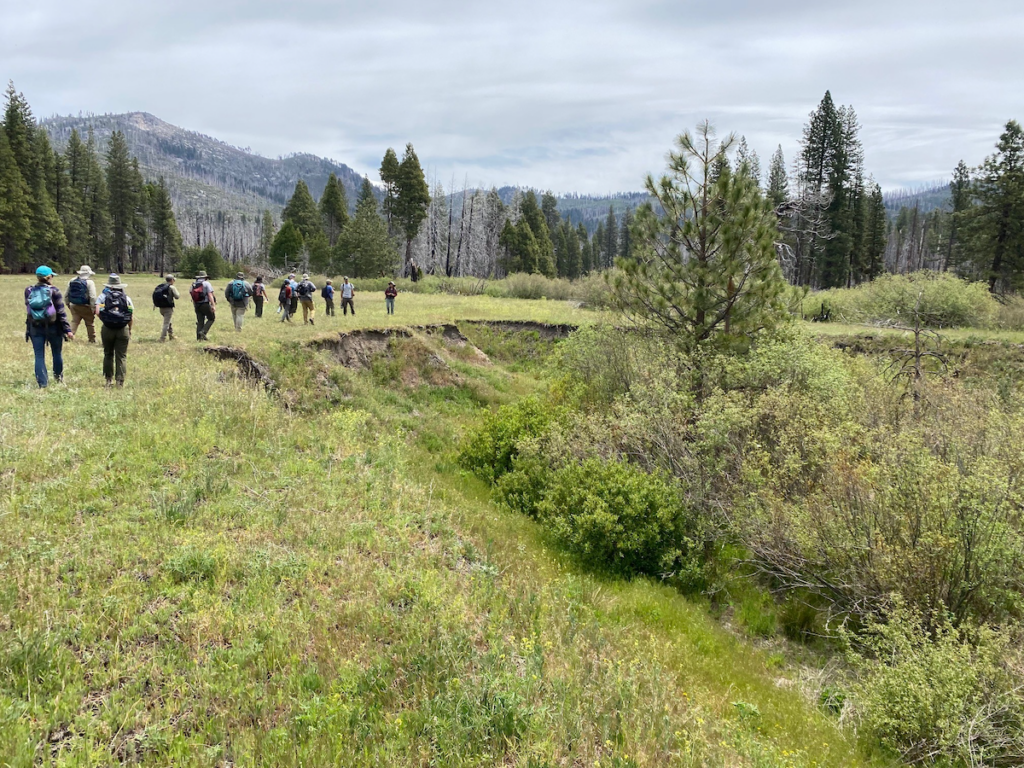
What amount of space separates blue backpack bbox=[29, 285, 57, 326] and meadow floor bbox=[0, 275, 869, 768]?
1.20m

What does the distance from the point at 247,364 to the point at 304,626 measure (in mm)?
9950

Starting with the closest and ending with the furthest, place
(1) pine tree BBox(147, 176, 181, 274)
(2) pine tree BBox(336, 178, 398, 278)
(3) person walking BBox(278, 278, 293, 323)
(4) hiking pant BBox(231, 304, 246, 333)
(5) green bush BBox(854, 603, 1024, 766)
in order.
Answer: (5) green bush BBox(854, 603, 1024, 766)
(4) hiking pant BBox(231, 304, 246, 333)
(3) person walking BBox(278, 278, 293, 323)
(2) pine tree BBox(336, 178, 398, 278)
(1) pine tree BBox(147, 176, 181, 274)

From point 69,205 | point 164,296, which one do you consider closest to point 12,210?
point 69,205

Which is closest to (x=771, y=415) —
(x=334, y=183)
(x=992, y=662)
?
(x=992, y=662)

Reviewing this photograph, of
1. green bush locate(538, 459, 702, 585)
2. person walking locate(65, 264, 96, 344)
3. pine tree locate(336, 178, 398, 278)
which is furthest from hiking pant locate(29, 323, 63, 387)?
pine tree locate(336, 178, 398, 278)

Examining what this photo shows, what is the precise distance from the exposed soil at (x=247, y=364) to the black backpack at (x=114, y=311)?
125 inches

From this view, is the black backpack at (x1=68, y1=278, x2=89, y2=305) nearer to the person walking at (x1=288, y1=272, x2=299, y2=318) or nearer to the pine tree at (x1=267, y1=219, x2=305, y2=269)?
the person walking at (x1=288, y1=272, x2=299, y2=318)

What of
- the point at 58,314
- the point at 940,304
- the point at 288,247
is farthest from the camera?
the point at 288,247

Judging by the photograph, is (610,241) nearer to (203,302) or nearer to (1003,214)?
(1003,214)

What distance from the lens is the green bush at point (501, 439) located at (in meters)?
12.0

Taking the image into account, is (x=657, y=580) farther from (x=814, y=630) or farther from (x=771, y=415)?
(x=771, y=415)

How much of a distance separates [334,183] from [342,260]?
28568 millimetres

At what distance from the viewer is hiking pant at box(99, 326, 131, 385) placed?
9867 mm

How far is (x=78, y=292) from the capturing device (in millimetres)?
13008
